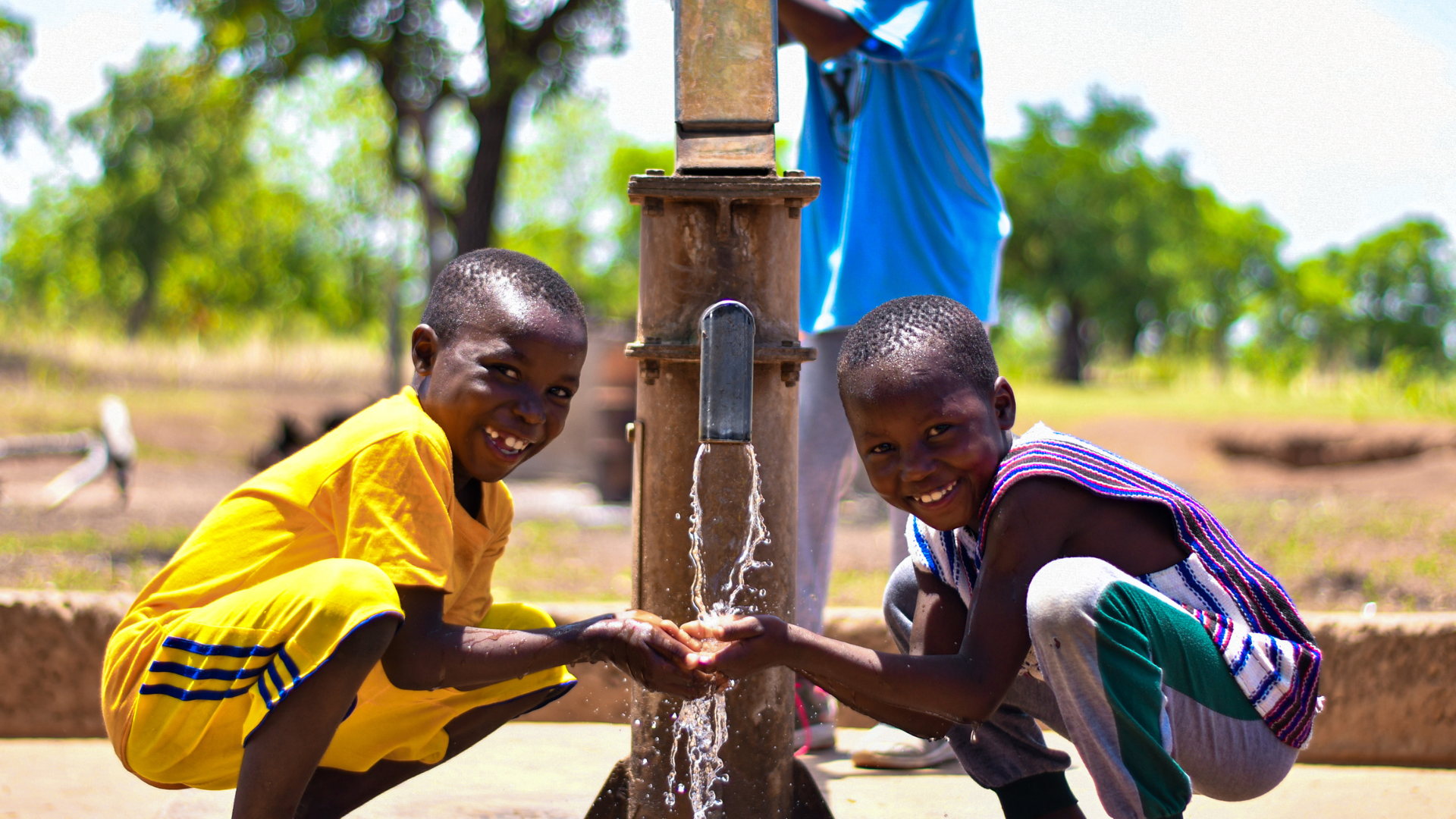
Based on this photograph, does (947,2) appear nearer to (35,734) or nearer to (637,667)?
(637,667)

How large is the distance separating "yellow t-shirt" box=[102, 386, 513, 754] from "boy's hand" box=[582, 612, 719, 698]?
25cm

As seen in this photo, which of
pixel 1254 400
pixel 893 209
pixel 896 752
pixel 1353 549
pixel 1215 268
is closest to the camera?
pixel 896 752

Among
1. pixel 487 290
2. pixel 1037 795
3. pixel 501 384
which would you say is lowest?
pixel 1037 795

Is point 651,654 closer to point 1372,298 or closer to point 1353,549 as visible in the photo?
point 1353,549

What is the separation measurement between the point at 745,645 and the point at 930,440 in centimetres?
41

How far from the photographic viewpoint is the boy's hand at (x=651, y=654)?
173 cm

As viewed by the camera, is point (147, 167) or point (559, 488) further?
point (147, 167)

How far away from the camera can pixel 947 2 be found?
2693 millimetres

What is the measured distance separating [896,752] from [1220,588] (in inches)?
38.3

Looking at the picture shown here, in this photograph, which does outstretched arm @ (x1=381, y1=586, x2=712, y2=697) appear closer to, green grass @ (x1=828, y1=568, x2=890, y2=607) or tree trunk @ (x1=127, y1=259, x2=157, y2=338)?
green grass @ (x1=828, y1=568, x2=890, y2=607)

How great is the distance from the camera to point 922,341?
1776 millimetres

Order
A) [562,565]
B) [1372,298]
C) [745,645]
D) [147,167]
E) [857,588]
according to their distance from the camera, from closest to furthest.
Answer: [745,645]
[857,588]
[562,565]
[147,167]
[1372,298]

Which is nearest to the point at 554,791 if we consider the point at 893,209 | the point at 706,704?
the point at 706,704

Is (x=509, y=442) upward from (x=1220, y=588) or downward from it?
upward
